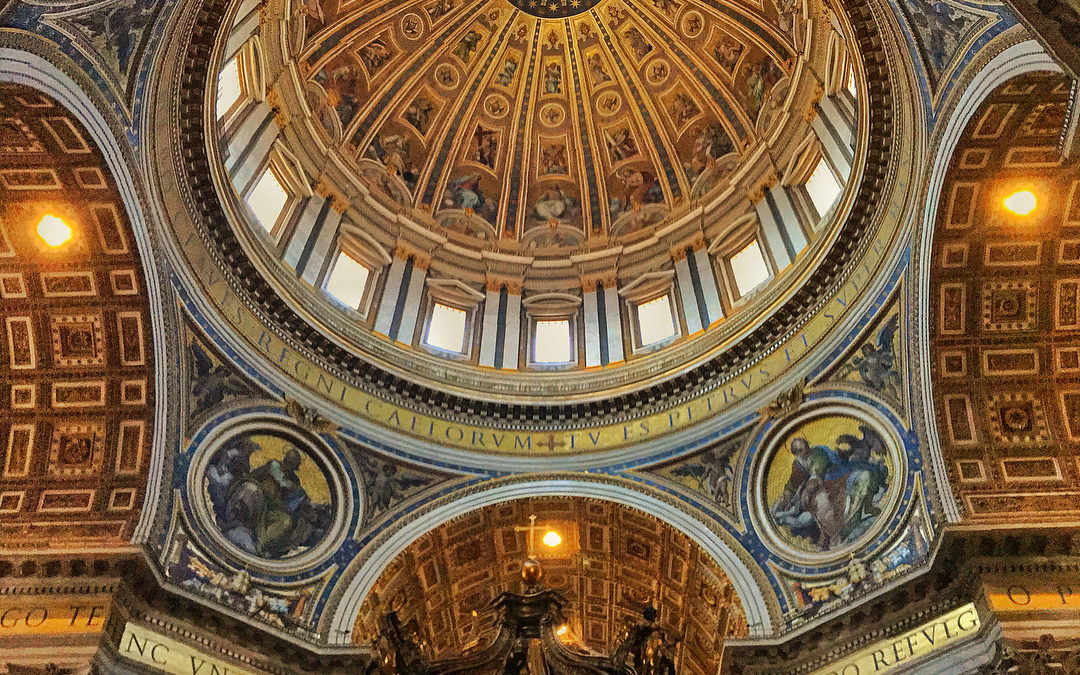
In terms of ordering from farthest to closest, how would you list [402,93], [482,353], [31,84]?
[402,93] → [482,353] → [31,84]

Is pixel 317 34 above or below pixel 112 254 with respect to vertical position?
above

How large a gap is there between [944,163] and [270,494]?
12.9 meters

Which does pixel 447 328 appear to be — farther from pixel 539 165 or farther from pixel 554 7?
pixel 554 7

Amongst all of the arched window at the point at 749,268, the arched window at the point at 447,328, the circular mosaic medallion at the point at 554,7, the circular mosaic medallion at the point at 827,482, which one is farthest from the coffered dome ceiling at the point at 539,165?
the circular mosaic medallion at the point at 827,482

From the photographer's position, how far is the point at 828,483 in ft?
60.6

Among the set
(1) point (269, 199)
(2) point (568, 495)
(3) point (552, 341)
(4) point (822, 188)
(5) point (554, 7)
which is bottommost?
(2) point (568, 495)

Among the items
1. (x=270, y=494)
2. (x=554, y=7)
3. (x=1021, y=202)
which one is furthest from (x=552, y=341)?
(x=1021, y=202)

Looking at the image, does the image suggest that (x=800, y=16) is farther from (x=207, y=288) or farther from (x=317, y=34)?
(x=207, y=288)

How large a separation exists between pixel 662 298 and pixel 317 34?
35.3ft

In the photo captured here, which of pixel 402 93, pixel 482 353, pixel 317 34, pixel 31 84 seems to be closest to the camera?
pixel 31 84

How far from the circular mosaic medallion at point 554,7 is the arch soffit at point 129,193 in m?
15.8

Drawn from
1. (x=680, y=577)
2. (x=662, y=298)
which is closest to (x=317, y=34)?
(x=662, y=298)

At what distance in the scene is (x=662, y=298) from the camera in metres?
24.8

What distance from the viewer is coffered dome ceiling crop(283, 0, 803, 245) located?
85.4 ft
